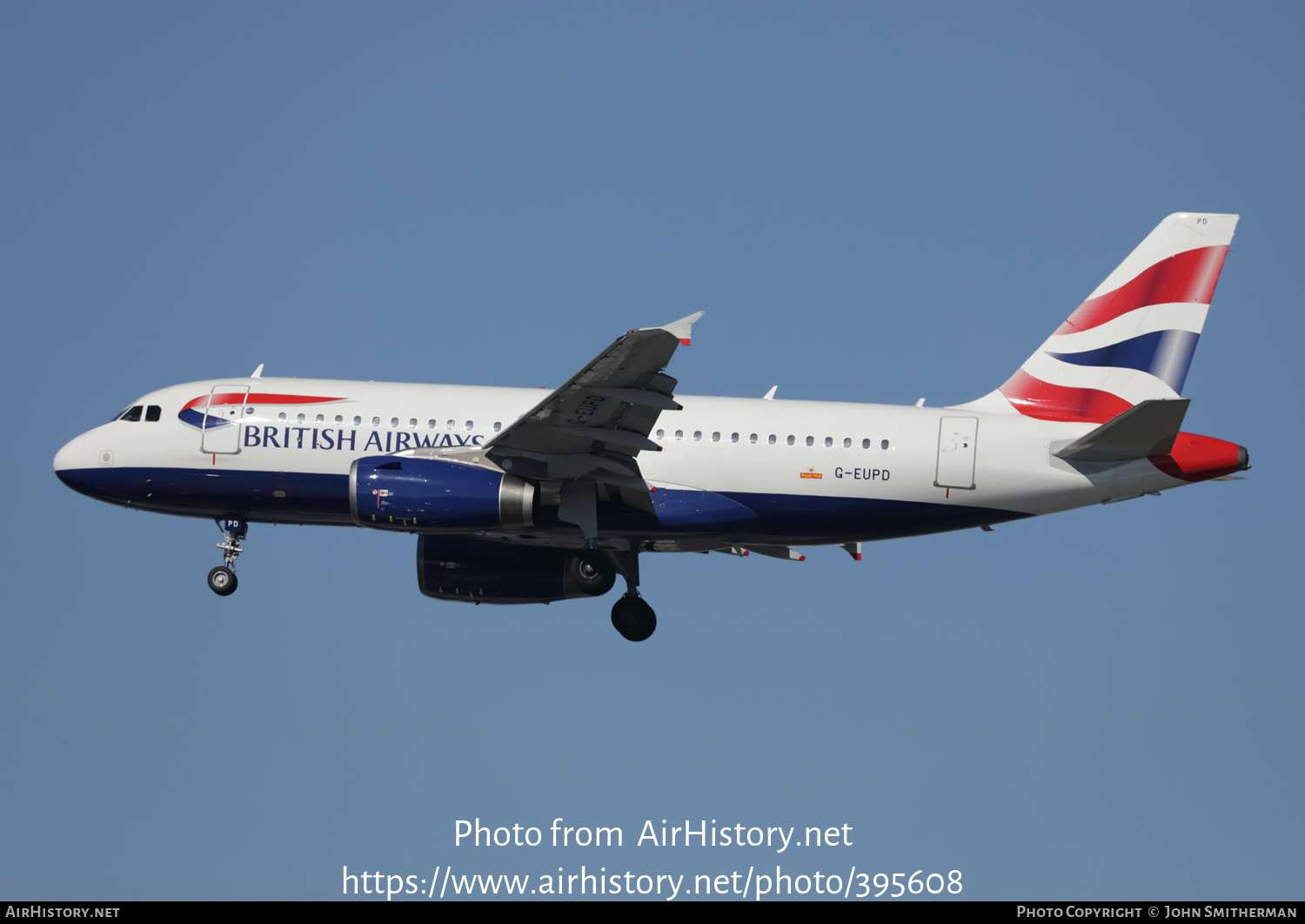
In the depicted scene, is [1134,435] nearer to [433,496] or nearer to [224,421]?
[433,496]

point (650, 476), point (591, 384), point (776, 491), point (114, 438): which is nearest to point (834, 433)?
point (776, 491)

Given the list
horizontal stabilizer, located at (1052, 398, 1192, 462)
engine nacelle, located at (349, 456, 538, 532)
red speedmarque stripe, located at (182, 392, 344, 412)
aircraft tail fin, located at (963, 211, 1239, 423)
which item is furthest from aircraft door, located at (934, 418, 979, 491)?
red speedmarque stripe, located at (182, 392, 344, 412)

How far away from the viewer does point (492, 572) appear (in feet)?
119

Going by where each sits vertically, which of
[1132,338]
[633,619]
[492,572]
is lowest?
[633,619]

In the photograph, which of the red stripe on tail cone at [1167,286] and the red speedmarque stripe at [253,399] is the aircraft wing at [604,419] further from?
the red stripe on tail cone at [1167,286]

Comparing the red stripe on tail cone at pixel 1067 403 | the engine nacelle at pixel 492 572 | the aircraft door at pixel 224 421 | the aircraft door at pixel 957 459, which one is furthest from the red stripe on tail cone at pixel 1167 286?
the aircraft door at pixel 224 421

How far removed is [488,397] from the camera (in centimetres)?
3400

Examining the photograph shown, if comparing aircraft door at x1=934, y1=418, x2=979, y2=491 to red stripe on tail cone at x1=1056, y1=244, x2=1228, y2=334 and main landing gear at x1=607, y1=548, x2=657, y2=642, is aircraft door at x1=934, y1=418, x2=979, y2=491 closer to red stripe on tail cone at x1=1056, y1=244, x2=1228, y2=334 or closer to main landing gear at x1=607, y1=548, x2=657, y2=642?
red stripe on tail cone at x1=1056, y1=244, x2=1228, y2=334

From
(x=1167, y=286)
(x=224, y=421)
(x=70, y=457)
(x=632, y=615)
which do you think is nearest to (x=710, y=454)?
(x=632, y=615)

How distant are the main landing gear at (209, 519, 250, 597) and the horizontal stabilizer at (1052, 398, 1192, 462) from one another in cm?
1871

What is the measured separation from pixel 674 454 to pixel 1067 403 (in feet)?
29.9

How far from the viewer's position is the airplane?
31266mm

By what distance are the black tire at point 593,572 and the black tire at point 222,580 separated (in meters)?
8.12

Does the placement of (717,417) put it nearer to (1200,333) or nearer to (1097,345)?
(1097,345)
